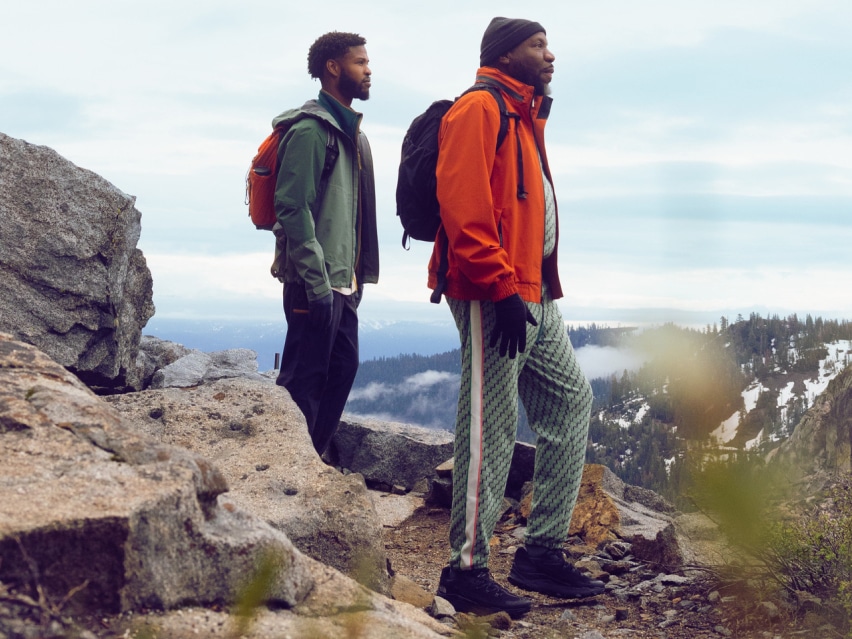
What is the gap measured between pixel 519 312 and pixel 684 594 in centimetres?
216

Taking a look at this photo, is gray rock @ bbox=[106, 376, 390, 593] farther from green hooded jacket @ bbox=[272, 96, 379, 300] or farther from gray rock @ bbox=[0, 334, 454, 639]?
gray rock @ bbox=[0, 334, 454, 639]

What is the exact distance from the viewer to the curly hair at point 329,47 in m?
6.32

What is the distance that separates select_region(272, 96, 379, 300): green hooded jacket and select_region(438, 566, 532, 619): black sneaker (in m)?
2.01

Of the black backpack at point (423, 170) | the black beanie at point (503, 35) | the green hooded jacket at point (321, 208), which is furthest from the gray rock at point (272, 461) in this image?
the black beanie at point (503, 35)

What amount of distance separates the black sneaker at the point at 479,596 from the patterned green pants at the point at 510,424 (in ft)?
0.22

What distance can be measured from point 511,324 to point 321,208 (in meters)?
1.94

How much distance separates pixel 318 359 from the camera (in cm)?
604

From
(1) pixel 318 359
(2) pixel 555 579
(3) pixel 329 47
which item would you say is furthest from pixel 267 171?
(2) pixel 555 579

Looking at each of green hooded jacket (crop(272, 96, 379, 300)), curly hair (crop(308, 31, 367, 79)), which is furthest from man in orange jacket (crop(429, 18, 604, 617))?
curly hair (crop(308, 31, 367, 79))

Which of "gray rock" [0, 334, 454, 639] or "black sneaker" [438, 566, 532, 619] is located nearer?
"gray rock" [0, 334, 454, 639]

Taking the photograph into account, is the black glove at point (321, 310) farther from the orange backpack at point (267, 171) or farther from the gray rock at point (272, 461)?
the orange backpack at point (267, 171)

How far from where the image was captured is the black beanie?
5.18m

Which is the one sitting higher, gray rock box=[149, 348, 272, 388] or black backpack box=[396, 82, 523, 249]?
black backpack box=[396, 82, 523, 249]

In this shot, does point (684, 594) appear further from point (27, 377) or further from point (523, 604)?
point (27, 377)
